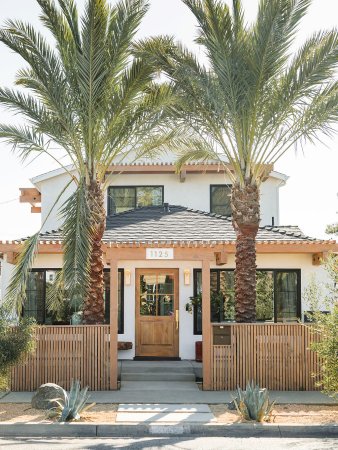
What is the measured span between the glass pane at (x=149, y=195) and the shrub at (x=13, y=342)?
30.3 feet

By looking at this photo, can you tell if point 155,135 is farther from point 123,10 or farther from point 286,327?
Answer: point 286,327

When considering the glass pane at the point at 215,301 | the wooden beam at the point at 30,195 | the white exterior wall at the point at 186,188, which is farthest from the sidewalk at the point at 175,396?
the wooden beam at the point at 30,195

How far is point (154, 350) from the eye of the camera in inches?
673

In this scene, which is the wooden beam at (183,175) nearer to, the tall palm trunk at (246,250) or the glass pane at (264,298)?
the glass pane at (264,298)

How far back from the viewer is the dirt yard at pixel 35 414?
1041cm

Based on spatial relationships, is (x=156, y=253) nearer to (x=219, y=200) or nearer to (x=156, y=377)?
(x=156, y=377)

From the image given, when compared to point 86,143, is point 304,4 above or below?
above

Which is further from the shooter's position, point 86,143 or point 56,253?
point 56,253

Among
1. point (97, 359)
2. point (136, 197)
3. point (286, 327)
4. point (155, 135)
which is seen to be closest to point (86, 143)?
point (155, 135)

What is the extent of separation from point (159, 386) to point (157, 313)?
137 inches

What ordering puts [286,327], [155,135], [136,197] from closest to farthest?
[286,327] < [155,135] < [136,197]

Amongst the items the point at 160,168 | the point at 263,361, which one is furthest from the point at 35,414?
the point at 160,168

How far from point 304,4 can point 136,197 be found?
9.42 metres

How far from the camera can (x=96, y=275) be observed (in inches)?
556
